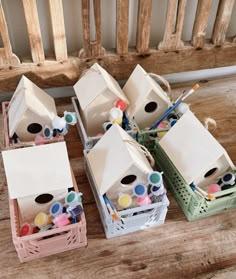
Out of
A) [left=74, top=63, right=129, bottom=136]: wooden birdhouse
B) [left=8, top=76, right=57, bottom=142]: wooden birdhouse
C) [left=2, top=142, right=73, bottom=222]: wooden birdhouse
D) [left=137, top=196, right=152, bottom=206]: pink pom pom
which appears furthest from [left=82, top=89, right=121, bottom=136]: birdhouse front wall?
[left=137, top=196, right=152, bottom=206]: pink pom pom

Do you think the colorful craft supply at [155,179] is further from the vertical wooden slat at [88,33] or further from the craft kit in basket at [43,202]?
the vertical wooden slat at [88,33]

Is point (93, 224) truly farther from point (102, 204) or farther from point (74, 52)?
point (74, 52)

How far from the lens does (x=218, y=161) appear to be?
779mm

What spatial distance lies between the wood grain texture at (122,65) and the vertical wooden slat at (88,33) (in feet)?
0.08

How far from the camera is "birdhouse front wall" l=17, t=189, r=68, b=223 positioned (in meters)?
0.72

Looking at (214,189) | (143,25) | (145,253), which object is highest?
(143,25)

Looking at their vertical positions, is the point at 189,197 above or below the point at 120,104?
below

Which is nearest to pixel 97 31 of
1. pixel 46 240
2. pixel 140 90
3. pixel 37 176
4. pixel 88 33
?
pixel 88 33

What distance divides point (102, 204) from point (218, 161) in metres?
0.30

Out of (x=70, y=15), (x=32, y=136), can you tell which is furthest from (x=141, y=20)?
(x=32, y=136)

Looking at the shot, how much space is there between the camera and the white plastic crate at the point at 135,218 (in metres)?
0.75

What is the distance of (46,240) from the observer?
0.71 metres

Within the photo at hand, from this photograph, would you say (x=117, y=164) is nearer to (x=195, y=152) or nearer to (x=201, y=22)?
(x=195, y=152)

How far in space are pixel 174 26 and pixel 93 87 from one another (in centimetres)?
44
